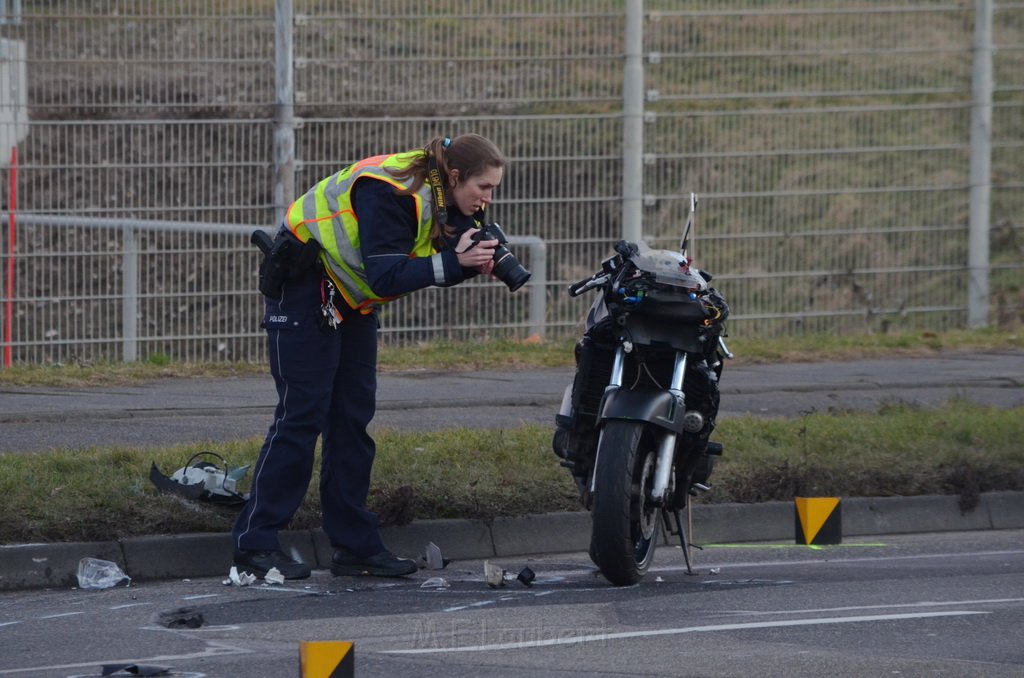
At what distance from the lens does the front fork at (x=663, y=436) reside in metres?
6.80

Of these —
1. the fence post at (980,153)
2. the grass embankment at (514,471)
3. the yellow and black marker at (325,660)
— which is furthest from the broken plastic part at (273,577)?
the fence post at (980,153)

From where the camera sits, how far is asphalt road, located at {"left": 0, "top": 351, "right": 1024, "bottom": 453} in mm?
9820

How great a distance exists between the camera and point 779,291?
14484mm

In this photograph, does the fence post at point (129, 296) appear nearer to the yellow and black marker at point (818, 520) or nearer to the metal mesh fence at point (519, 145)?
the metal mesh fence at point (519, 145)

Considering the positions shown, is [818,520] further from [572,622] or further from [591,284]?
[572,622]

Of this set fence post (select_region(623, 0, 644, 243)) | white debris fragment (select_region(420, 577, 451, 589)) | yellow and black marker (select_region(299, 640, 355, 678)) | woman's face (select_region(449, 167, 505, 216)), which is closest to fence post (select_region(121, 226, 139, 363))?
fence post (select_region(623, 0, 644, 243))

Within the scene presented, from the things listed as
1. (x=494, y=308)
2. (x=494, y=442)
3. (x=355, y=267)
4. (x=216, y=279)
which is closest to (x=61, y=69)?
(x=216, y=279)

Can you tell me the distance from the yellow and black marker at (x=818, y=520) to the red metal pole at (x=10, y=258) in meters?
6.58

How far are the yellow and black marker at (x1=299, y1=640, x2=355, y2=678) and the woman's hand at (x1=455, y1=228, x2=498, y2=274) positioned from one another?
2130mm

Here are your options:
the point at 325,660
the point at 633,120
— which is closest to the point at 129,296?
the point at 633,120

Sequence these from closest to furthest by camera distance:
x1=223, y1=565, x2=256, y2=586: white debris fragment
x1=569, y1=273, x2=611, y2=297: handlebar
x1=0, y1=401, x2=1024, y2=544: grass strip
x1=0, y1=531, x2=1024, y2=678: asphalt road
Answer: x1=0, y1=531, x2=1024, y2=678: asphalt road, x1=569, y1=273, x2=611, y2=297: handlebar, x1=223, y1=565, x2=256, y2=586: white debris fragment, x1=0, y1=401, x2=1024, y2=544: grass strip

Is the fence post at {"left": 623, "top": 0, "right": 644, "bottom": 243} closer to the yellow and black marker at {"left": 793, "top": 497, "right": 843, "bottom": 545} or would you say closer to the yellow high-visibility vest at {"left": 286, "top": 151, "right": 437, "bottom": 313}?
the yellow and black marker at {"left": 793, "top": 497, "right": 843, "bottom": 545}

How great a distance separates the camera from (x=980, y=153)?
14891mm

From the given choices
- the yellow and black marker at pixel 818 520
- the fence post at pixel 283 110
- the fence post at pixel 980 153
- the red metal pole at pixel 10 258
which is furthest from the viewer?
the fence post at pixel 980 153
